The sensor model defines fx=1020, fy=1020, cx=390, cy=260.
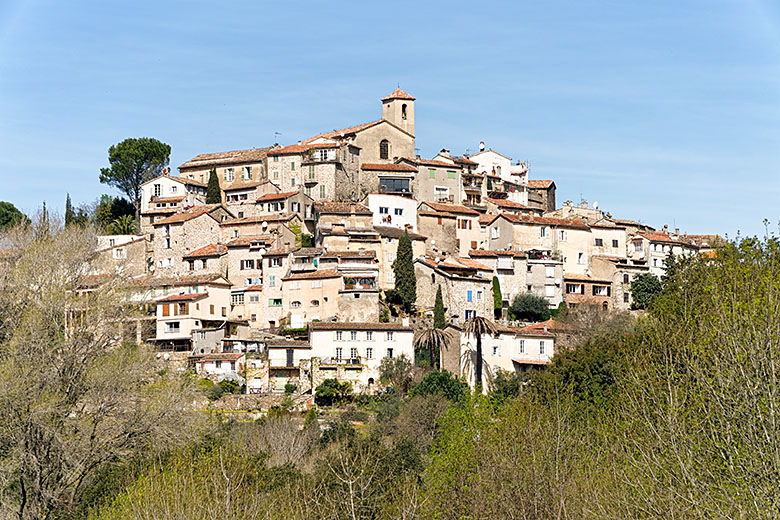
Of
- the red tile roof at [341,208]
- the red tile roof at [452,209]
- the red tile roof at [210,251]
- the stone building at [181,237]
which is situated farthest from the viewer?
the red tile roof at [452,209]

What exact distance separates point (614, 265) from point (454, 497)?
5708 centimetres

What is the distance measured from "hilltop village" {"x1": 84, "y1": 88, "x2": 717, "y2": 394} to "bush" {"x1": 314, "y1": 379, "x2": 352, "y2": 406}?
106 centimetres

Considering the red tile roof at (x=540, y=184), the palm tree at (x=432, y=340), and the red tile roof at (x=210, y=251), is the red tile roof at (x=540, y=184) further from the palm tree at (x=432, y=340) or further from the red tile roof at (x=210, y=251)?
the palm tree at (x=432, y=340)

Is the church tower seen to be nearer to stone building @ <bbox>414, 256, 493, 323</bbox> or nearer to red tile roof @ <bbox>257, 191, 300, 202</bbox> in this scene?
red tile roof @ <bbox>257, 191, 300, 202</bbox>

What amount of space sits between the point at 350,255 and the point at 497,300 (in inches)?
480

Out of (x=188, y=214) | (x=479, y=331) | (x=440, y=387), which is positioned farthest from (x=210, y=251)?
(x=440, y=387)

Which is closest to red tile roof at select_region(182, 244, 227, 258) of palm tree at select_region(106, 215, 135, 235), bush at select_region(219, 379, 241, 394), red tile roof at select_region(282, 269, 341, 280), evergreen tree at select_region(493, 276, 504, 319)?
red tile roof at select_region(282, 269, 341, 280)

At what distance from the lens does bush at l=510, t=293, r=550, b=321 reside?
256ft

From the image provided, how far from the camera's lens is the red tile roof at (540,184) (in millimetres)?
104188

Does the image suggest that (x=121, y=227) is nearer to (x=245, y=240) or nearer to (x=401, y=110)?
(x=245, y=240)

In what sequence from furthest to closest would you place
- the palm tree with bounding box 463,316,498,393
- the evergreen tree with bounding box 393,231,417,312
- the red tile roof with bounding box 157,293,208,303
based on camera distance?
the evergreen tree with bounding box 393,231,417,312, the red tile roof with bounding box 157,293,208,303, the palm tree with bounding box 463,316,498,393

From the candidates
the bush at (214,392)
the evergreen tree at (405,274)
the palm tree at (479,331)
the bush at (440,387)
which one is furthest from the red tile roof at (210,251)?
the bush at (440,387)

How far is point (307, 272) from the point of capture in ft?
247

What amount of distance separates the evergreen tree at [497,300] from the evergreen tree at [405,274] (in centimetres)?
685
